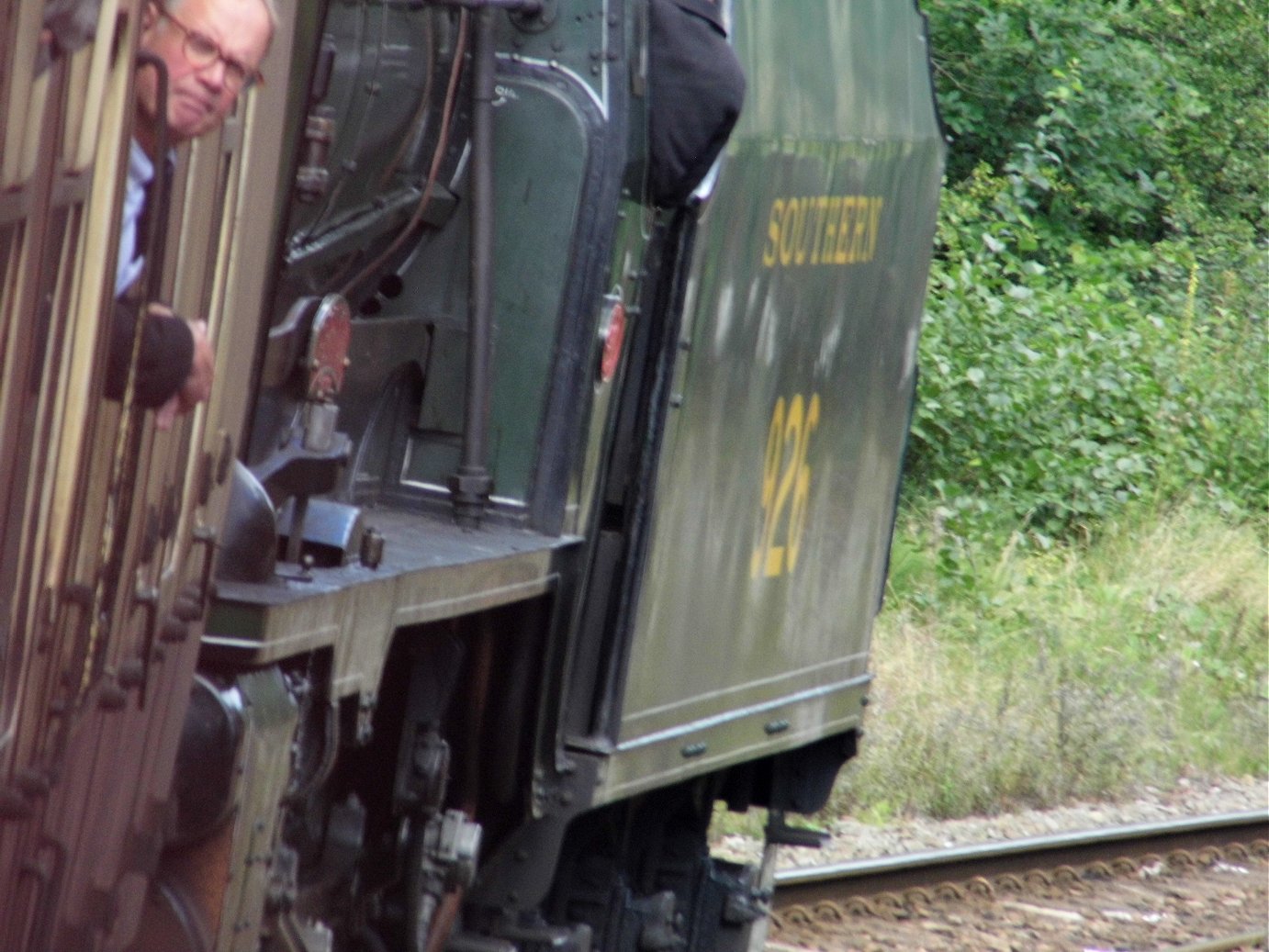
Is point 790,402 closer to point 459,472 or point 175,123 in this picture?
point 459,472

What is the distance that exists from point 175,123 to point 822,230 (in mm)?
2859

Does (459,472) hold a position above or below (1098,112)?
below

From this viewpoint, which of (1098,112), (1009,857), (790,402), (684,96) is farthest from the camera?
(1098,112)

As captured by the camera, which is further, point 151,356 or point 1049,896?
point 1049,896

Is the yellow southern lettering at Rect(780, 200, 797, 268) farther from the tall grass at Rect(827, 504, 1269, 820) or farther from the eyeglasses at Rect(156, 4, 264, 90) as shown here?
the tall grass at Rect(827, 504, 1269, 820)

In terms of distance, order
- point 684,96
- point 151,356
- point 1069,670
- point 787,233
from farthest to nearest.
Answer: point 1069,670
point 787,233
point 684,96
point 151,356

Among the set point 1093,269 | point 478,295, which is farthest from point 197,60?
point 1093,269

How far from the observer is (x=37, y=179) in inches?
74.9

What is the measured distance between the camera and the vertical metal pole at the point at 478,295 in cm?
381

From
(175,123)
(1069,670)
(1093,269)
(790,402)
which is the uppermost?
(1093,269)

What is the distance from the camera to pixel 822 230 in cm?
489

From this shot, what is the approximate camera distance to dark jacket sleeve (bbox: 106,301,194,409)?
2117 mm

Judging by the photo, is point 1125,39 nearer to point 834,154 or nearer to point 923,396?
point 923,396

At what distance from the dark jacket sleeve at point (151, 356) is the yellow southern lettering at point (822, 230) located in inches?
97.2
